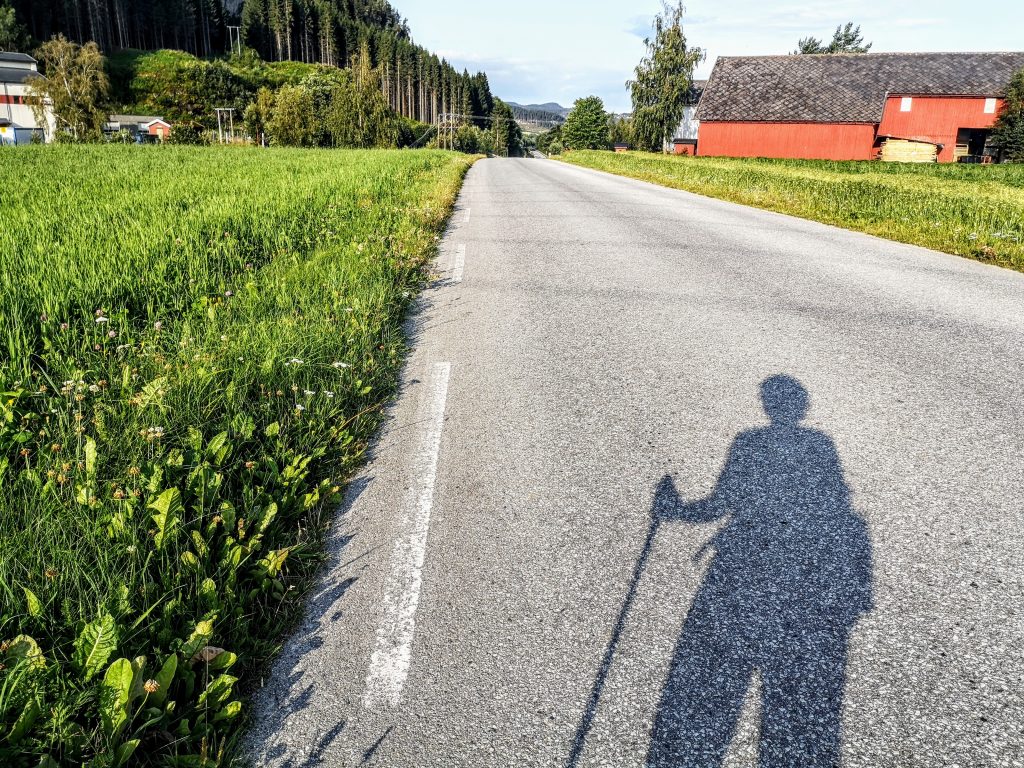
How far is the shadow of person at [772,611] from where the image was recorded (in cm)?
194

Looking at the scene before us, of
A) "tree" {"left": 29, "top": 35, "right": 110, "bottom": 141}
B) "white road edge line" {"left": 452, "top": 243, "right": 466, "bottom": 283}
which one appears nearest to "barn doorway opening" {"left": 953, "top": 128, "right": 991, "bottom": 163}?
"white road edge line" {"left": 452, "top": 243, "right": 466, "bottom": 283}

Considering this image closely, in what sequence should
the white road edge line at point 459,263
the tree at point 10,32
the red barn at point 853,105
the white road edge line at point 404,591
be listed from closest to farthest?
1. the white road edge line at point 404,591
2. the white road edge line at point 459,263
3. the red barn at point 853,105
4. the tree at point 10,32

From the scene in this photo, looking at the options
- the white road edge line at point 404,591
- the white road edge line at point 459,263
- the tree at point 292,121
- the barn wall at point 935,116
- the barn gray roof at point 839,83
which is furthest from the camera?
the tree at point 292,121

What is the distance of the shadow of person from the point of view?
1944 millimetres

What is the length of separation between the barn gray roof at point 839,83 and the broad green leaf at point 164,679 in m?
57.4

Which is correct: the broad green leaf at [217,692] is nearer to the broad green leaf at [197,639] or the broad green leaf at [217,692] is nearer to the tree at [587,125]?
the broad green leaf at [197,639]

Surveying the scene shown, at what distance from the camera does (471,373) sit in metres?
4.88

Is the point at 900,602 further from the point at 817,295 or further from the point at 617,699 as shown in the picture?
the point at 817,295

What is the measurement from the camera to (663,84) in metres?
54.4

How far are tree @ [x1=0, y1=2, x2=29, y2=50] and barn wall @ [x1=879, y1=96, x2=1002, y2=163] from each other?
10055 centimetres

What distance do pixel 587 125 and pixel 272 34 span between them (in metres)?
62.0

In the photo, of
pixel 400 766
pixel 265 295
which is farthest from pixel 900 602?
pixel 265 295

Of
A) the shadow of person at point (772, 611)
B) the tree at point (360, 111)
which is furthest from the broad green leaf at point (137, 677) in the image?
the tree at point (360, 111)

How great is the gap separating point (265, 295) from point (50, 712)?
4153 mm
